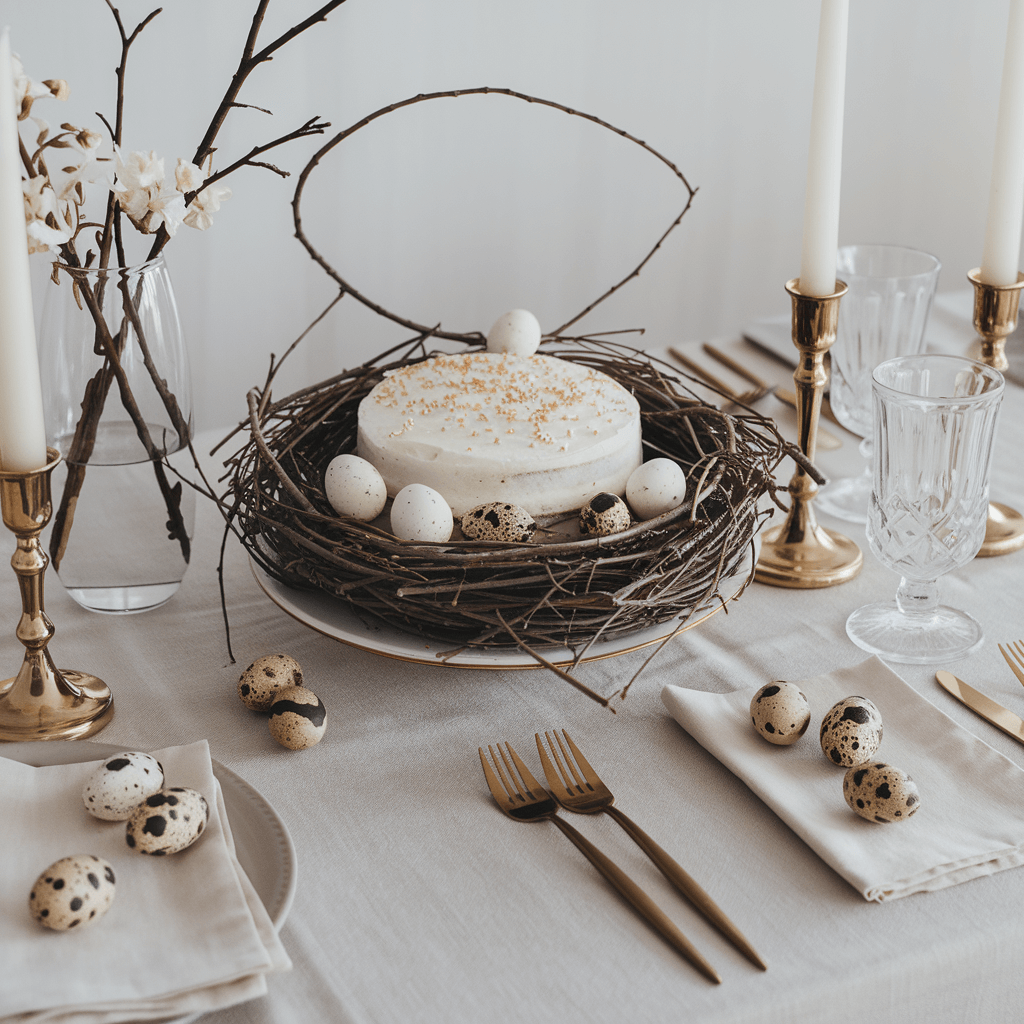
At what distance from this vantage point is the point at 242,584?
92 centimetres

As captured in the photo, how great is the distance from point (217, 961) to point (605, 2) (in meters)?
1.81

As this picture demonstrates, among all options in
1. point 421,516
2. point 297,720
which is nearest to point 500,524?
point 421,516

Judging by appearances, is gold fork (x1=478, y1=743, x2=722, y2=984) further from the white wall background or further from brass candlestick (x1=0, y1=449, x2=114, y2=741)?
the white wall background

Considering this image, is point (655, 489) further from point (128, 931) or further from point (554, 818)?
point (128, 931)

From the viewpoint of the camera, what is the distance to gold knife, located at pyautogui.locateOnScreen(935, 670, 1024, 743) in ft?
2.38

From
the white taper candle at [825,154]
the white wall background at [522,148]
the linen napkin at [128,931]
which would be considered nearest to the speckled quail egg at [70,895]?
the linen napkin at [128,931]

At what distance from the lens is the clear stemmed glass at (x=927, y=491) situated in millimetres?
767

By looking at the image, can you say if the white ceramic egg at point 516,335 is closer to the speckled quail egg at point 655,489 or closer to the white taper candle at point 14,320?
the speckled quail egg at point 655,489

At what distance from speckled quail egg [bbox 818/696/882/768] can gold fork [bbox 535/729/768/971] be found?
0.13 metres

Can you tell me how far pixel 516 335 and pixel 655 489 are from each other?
245 millimetres

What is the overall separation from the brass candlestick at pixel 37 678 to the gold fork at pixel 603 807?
0.98 ft

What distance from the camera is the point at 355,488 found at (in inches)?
31.2

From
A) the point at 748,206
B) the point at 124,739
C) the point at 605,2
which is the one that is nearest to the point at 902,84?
the point at 748,206

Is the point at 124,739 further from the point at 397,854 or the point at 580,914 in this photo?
the point at 580,914
